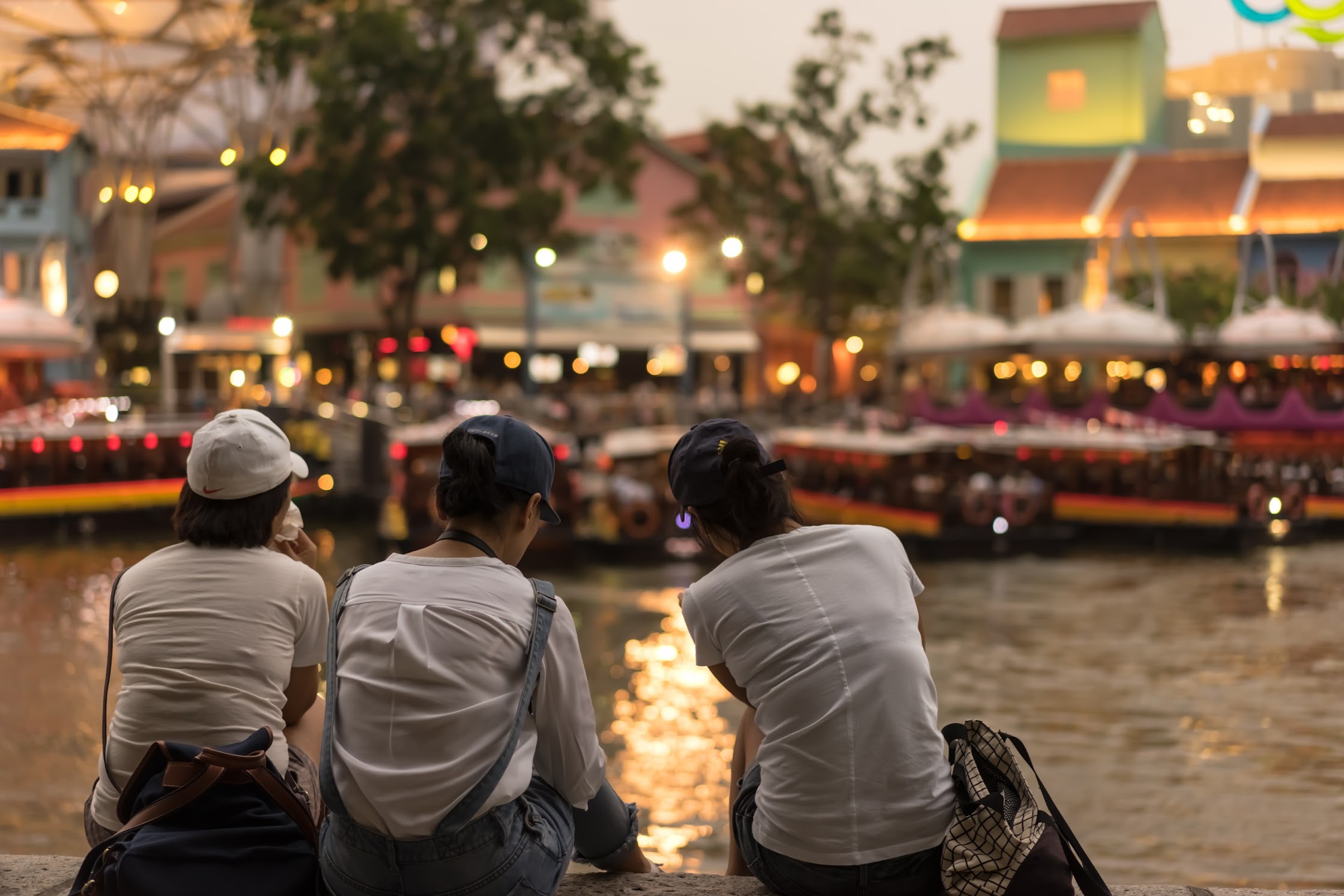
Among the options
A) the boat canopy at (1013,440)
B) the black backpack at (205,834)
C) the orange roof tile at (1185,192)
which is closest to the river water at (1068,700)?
the boat canopy at (1013,440)

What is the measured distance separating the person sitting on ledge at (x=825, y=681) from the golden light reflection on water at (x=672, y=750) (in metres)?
3.38

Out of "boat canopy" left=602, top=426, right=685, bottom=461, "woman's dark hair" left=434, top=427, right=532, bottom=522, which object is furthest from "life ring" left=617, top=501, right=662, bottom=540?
"woman's dark hair" left=434, top=427, right=532, bottom=522

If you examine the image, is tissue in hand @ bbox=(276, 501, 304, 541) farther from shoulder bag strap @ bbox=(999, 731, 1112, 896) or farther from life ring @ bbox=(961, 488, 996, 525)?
life ring @ bbox=(961, 488, 996, 525)

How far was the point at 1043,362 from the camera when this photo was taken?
1574 inches

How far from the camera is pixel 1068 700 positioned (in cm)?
1259

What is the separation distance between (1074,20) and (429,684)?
4413cm

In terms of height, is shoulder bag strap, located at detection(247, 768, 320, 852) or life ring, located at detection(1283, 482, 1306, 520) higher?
shoulder bag strap, located at detection(247, 768, 320, 852)

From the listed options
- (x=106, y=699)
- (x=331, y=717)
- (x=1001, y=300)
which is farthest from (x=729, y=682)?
(x=1001, y=300)

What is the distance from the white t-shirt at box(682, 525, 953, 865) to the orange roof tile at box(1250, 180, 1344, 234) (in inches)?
1484

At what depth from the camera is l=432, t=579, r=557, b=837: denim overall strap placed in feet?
11.2

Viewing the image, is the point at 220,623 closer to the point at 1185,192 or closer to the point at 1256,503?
the point at 1256,503

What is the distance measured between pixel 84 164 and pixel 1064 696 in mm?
38347

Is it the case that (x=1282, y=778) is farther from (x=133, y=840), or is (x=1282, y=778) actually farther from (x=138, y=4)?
(x=138, y=4)

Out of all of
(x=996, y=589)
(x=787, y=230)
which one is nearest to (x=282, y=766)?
(x=996, y=589)
